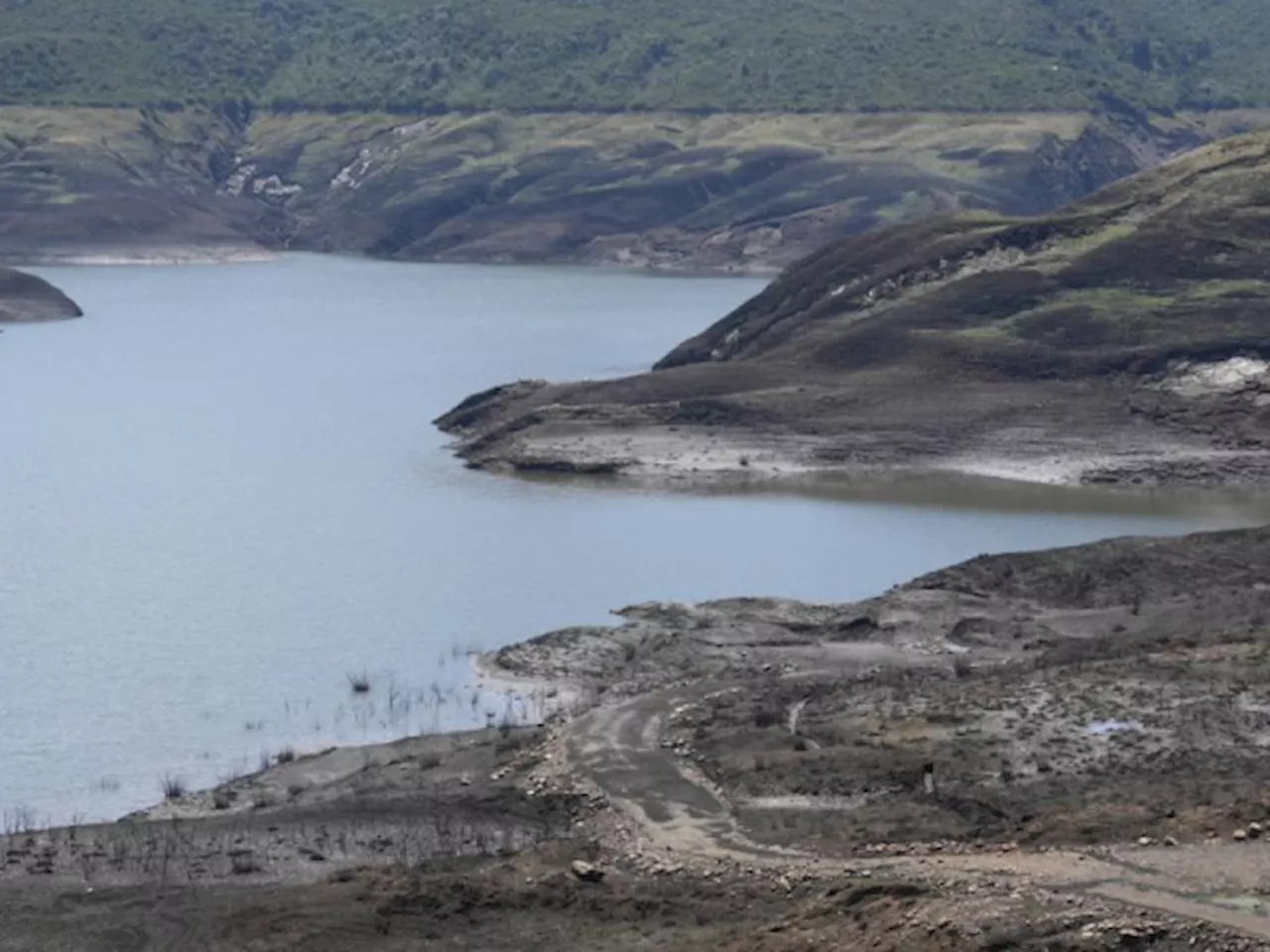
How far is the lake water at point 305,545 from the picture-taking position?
4053cm

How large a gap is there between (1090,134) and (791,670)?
5879 inches

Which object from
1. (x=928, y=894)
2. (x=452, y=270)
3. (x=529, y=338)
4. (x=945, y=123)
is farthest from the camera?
(x=945, y=123)

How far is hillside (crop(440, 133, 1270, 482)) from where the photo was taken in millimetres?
69375

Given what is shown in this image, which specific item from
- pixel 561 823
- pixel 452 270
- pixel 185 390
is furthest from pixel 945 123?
pixel 561 823

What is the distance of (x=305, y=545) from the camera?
56.1 m

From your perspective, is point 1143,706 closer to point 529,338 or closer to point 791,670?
point 791,670

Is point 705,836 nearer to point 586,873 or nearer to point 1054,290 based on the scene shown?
point 586,873

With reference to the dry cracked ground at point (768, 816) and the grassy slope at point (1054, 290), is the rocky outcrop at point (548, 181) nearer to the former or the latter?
the grassy slope at point (1054, 290)

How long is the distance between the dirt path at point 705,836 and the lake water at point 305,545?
4.99 m

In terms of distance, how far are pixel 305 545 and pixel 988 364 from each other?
27.7m

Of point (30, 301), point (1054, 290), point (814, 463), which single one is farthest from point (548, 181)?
point (814, 463)

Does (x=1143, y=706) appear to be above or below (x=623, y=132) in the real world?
below

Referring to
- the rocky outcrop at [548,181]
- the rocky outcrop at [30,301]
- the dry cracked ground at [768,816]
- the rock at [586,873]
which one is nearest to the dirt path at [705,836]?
the dry cracked ground at [768,816]

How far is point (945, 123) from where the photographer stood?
183000 mm
